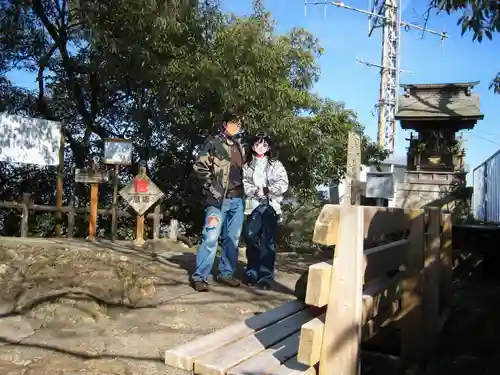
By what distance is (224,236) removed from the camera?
462 centimetres

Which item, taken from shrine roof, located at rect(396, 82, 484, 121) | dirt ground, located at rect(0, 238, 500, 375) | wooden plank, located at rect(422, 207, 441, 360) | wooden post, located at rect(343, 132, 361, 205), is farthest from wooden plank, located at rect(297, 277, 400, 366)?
shrine roof, located at rect(396, 82, 484, 121)

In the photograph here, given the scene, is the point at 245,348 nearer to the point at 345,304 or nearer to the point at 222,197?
the point at 345,304

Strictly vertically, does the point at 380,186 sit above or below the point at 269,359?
above

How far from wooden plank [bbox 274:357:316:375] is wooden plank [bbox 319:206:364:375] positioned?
5 cm

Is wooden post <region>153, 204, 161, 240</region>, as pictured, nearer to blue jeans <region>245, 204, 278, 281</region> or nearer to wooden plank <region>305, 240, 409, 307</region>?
blue jeans <region>245, 204, 278, 281</region>

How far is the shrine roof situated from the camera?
46.8ft

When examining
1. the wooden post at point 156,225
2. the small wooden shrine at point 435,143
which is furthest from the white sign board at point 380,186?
the small wooden shrine at point 435,143

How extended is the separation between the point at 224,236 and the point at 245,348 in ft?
8.56

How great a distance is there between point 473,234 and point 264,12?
7271mm

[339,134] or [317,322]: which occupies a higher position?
[339,134]

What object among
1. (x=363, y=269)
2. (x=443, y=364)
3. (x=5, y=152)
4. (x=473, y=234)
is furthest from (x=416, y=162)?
(x=363, y=269)

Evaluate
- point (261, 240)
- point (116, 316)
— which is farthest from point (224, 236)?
point (116, 316)

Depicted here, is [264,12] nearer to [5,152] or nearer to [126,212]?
[126,212]

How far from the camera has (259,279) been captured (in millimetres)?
4758
